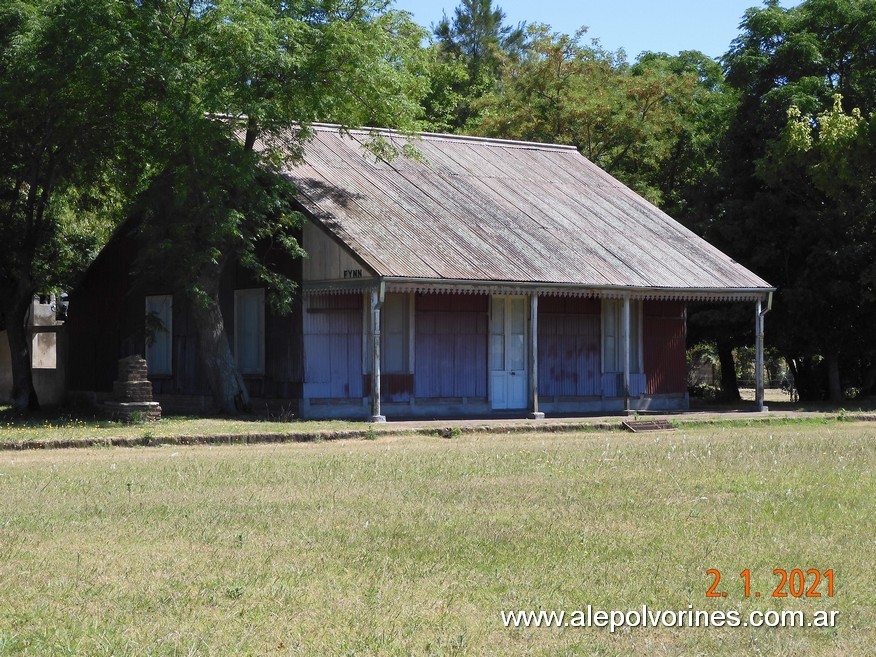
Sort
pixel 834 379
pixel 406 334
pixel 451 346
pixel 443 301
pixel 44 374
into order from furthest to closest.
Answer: pixel 834 379
pixel 44 374
pixel 451 346
pixel 443 301
pixel 406 334

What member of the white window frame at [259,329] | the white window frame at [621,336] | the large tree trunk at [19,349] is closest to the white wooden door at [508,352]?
the white window frame at [621,336]

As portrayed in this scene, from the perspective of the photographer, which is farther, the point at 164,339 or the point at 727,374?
the point at 727,374

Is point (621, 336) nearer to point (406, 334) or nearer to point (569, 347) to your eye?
point (569, 347)

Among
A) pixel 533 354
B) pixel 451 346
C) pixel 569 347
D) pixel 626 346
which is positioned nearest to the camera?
pixel 533 354

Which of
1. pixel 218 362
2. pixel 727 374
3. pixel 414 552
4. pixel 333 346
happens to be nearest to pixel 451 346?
pixel 333 346

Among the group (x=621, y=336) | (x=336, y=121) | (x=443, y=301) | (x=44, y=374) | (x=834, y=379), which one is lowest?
(x=834, y=379)

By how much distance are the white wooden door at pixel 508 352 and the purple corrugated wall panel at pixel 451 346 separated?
0.27 meters

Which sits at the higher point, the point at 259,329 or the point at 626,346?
the point at 259,329

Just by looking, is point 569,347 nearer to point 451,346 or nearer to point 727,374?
point 451,346

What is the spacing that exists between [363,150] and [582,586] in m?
21.8

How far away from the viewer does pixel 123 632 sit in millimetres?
6637

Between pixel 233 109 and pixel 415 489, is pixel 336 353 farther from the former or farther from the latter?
pixel 415 489

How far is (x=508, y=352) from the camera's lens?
1049 inches

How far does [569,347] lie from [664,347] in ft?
10.2
